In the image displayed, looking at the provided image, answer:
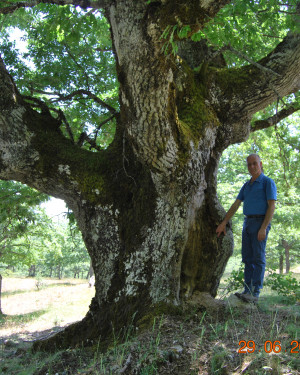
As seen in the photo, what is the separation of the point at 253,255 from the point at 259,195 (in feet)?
2.82

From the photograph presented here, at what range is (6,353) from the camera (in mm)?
4496

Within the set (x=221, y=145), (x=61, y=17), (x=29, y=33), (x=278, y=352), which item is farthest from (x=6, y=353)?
(x=29, y=33)

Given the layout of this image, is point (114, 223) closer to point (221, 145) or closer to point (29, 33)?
point (221, 145)

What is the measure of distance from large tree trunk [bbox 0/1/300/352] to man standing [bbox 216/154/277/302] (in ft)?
1.03

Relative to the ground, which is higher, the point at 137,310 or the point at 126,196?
the point at 126,196

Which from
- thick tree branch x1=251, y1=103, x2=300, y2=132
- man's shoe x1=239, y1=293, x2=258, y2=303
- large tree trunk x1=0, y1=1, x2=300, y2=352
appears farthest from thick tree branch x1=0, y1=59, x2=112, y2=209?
thick tree branch x1=251, y1=103, x2=300, y2=132

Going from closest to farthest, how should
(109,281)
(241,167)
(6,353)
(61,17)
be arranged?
(109,281), (6,353), (61,17), (241,167)

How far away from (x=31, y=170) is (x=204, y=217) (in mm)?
2499

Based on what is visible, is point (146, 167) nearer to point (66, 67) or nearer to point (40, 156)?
point (40, 156)

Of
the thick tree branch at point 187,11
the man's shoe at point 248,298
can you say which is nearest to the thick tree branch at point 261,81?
the thick tree branch at point 187,11

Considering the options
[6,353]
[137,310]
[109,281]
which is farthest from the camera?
[6,353]

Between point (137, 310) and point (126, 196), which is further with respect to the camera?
point (126, 196)
